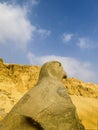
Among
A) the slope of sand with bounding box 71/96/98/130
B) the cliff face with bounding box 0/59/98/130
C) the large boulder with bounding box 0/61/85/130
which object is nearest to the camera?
the large boulder with bounding box 0/61/85/130

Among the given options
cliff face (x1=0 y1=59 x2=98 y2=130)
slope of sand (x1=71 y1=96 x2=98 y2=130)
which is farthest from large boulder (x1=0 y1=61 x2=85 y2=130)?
cliff face (x1=0 y1=59 x2=98 y2=130)

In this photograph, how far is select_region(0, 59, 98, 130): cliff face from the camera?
78.0 feet

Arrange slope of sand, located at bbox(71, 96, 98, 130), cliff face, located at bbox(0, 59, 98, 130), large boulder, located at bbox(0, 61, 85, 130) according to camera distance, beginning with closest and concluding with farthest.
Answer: large boulder, located at bbox(0, 61, 85, 130) < slope of sand, located at bbox(71, 96, 98, 130) < cliff face, located at bbox(0, 59, 98, 130)

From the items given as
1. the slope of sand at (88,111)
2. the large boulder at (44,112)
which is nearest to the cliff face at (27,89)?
the slope of sand at (88,111)

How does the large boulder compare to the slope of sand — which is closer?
the large boulder

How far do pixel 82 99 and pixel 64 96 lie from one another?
2476 cm

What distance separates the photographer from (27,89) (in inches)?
1158

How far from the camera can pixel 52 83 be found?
6637 millimetres

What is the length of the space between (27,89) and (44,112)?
23.4m

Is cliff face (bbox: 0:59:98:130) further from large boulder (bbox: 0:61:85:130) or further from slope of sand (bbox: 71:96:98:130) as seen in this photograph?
large boulder (bbox: 0:61:85:130)

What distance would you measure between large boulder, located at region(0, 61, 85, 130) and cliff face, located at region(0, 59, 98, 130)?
1543 cm

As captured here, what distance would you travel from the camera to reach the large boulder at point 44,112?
609cm

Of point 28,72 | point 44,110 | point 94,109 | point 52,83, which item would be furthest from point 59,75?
point 28,72

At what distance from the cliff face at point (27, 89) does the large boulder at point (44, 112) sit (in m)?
15.4
